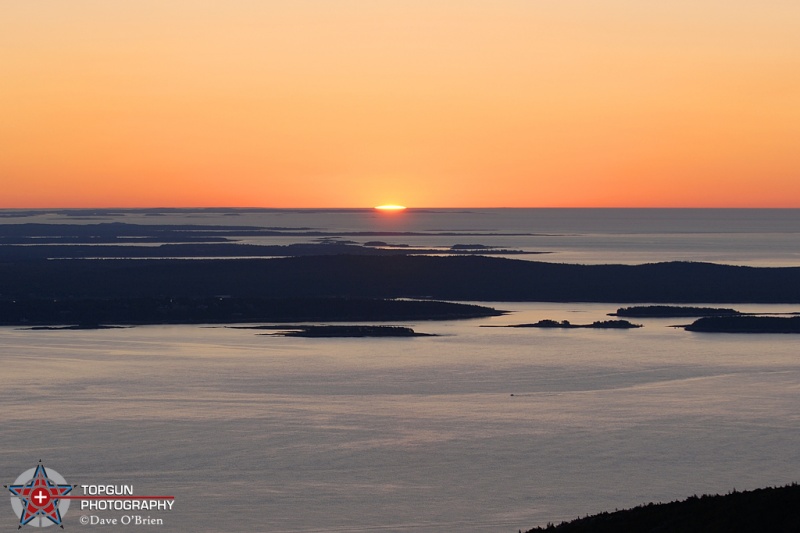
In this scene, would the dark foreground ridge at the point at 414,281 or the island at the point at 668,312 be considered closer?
the island at the point at 668,312

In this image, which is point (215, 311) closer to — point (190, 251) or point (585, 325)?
point (585, 325)

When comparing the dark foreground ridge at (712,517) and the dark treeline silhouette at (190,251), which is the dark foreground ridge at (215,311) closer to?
the dark foreground ridge at (712,517)

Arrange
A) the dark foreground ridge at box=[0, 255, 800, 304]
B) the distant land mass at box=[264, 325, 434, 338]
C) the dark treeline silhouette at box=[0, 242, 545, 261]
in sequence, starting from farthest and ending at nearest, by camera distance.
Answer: the dark treeline silhouette at box=[0, 242, 545, 261]
the dark foreground ridge at box=[0, 255, 800, 304]
the distant land mass at box=[264, 325, 434, 338]

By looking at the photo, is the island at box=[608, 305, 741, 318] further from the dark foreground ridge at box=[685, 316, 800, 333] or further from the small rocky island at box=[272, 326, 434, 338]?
the small rocky island at box=[272, 326, 434, 338]

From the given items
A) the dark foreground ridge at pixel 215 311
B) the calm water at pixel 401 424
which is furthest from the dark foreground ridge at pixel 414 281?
the calm water at pixel 401 424

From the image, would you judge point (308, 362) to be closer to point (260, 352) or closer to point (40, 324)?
point (260, 352)

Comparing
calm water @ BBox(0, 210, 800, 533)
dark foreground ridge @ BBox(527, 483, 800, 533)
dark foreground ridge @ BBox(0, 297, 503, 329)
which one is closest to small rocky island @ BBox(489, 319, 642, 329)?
calm water @ BBox(0, 210, 800, 533)
